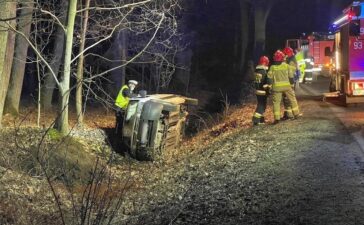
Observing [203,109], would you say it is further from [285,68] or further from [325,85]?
[285,68]

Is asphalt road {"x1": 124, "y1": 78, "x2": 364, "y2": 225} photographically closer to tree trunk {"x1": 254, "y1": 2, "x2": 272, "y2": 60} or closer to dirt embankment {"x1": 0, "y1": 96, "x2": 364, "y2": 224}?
dirt embankment {"x1": 0, "y1": 96, "x2": 364, "y2": 224}

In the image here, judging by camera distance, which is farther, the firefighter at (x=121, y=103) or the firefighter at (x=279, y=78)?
the firefighter at (x=121, y=103)

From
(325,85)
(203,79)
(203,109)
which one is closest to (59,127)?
(203,109)

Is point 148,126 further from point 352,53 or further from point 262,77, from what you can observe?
point 352,53

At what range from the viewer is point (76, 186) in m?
9.95

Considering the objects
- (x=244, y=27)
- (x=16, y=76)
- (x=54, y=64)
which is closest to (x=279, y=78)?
(x=54, y=64)

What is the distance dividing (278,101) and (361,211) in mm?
6590

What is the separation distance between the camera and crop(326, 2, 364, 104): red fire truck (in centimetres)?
1363

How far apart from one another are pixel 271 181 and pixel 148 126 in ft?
15.1

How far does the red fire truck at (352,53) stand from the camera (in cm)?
1363

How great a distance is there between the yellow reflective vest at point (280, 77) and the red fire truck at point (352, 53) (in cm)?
249

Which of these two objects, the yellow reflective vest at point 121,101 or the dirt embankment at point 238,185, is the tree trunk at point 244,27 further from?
the dirt embankment at point 238,185

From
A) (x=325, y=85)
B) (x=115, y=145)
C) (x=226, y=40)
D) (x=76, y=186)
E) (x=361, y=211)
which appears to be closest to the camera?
(x=361, y=211)

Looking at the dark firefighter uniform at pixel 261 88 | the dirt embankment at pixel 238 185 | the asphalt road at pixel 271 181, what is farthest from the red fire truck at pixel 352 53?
the dark firefighter uniform at pixel 261 88
